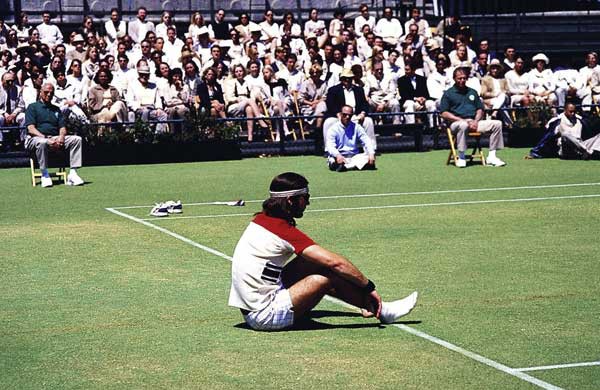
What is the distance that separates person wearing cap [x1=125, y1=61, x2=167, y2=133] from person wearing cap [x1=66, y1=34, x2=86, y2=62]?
1.97 metres

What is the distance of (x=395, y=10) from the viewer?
114ft

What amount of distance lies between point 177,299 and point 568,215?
7071 mm

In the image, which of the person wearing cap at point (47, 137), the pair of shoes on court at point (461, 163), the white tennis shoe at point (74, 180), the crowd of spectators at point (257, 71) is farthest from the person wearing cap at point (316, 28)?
the white tennis shoe at point (74, 180)

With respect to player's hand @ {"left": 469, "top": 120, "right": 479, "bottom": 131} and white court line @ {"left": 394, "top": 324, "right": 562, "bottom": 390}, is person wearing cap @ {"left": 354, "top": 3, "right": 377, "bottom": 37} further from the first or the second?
white court line @ {"left": 394, "top": 324, "right": 562, "bottom": 390}

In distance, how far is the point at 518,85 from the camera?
2953 centimetres

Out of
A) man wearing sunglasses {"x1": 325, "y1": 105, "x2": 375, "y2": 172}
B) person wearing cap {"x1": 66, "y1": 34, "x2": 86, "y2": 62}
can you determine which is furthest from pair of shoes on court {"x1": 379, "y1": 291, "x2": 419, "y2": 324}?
person wearing cap {"x1": 66, "y1": 34, "x2": 86, "y2": 62}

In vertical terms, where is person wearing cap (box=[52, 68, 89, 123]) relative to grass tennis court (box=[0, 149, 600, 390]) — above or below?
above

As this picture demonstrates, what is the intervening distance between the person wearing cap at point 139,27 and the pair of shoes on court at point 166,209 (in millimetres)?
13746

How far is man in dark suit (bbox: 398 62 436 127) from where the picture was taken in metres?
28.3

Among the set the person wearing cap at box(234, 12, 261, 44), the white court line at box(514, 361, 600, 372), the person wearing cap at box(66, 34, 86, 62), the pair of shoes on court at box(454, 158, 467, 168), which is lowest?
the pair of shoes on court at box(454, 158, 467, 168)

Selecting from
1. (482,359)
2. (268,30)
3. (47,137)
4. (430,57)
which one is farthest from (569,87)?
(482,359)

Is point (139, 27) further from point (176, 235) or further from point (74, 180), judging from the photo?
point (176, 235)

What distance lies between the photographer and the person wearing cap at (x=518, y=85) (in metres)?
29.3

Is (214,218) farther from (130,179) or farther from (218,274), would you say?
(130,179)
